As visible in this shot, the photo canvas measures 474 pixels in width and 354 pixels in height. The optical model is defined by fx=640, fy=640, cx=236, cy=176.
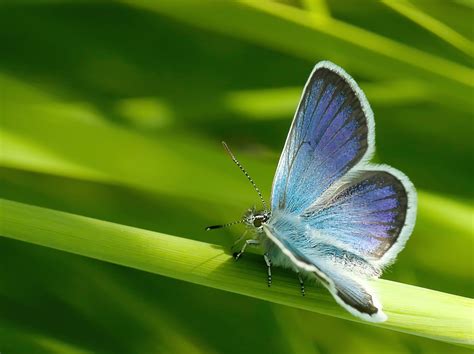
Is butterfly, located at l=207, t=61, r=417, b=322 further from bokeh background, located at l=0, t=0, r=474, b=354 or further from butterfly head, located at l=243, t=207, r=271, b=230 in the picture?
bokeh background, located at l=0, t=0, r=474, b=354

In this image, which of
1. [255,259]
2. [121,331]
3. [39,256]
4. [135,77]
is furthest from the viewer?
[135,77]

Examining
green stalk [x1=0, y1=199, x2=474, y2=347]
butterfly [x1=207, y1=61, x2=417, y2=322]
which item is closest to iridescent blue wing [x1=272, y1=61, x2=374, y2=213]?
butterfly [x1=207, y1=61, x2=417, y2=322]

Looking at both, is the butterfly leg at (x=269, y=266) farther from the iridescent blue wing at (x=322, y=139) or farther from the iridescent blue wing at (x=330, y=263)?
the iridescent blue wing at (x=322, y=139)

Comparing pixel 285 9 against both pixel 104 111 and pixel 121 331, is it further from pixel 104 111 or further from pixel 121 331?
pixel 121 331

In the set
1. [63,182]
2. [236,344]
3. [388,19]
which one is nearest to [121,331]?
[236,344]

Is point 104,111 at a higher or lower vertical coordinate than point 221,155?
higher

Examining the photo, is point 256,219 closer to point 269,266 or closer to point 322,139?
point 269,266

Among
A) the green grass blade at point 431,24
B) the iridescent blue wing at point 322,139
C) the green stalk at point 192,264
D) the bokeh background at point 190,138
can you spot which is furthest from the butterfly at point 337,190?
the green grass blade at point 431,24
